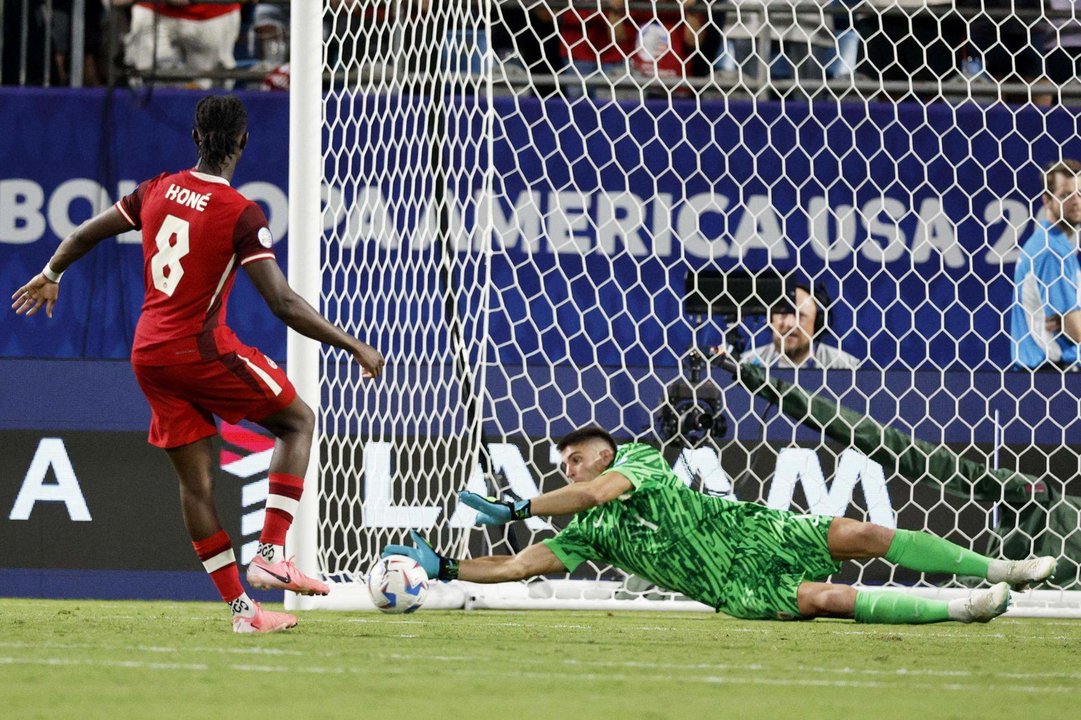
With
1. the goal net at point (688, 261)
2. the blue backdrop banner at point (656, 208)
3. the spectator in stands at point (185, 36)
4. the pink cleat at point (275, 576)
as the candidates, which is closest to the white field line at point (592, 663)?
the pink cleat at point (275, 576)

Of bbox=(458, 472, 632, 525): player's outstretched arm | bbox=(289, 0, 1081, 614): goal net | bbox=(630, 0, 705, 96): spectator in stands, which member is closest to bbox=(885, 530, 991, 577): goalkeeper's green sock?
bbox=(289, 0, 1081, 614): goal net

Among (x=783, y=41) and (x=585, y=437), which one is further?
(x=783, y=41)

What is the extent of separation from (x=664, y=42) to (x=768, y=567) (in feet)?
11.7

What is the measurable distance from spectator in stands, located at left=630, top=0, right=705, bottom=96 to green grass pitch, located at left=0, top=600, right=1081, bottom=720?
137 inches

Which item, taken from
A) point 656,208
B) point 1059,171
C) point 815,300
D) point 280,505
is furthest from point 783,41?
point 280,505

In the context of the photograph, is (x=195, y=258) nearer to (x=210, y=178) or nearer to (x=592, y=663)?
(x=210, y=178)

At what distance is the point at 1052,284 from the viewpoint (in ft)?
24.0

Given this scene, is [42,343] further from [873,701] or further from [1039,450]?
[873,701]

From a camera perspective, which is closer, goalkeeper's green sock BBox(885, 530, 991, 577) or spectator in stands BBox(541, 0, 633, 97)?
goalkeeper's green sock BBox(885, 530, 991, 577)

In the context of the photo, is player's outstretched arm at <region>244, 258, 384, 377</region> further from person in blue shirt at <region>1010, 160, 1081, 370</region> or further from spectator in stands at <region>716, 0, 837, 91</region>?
spectator in stands at <region>716, 0, 837, 91</region>

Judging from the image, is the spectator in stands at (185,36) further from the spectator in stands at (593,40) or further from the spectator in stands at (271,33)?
the spectator in stands at (593,40)

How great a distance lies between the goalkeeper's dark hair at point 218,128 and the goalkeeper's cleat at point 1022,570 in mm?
3073

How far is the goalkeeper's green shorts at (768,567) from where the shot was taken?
5727 millimetres

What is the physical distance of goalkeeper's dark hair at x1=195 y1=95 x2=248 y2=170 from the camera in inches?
188
